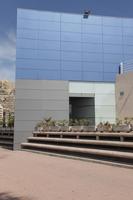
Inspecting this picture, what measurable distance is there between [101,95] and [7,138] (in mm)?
10668

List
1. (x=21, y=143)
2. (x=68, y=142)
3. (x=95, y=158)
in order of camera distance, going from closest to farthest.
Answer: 1. (x=95, y=158)
2. (x=68, y=142)
3. (x=21, y=143)

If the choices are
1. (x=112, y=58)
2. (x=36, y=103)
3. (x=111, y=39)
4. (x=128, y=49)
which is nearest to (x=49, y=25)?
(x=111, y=39)

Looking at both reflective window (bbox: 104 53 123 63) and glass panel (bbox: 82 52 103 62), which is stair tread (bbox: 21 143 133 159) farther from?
reflective window (bbox: 104 53 123 63)

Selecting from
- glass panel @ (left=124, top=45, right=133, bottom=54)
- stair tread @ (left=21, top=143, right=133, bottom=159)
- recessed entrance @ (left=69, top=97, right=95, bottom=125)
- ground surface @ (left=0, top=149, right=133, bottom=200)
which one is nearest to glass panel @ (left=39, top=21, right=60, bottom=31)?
glass panel @ (left=124, top=45, right=133, bottom=54)

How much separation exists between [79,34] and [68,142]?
1404 cm

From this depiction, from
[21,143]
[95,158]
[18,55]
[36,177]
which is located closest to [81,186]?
[36,177]

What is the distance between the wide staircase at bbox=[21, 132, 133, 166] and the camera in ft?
52.0

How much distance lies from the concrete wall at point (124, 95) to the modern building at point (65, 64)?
214 centimetres

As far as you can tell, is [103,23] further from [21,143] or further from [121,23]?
[21,143]

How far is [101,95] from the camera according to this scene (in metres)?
32.9

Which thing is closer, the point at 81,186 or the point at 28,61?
the point at 81,186

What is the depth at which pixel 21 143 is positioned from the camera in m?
31.1

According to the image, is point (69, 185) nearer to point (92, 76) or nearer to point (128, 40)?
point (92, 76)

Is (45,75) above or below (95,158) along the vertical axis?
above
